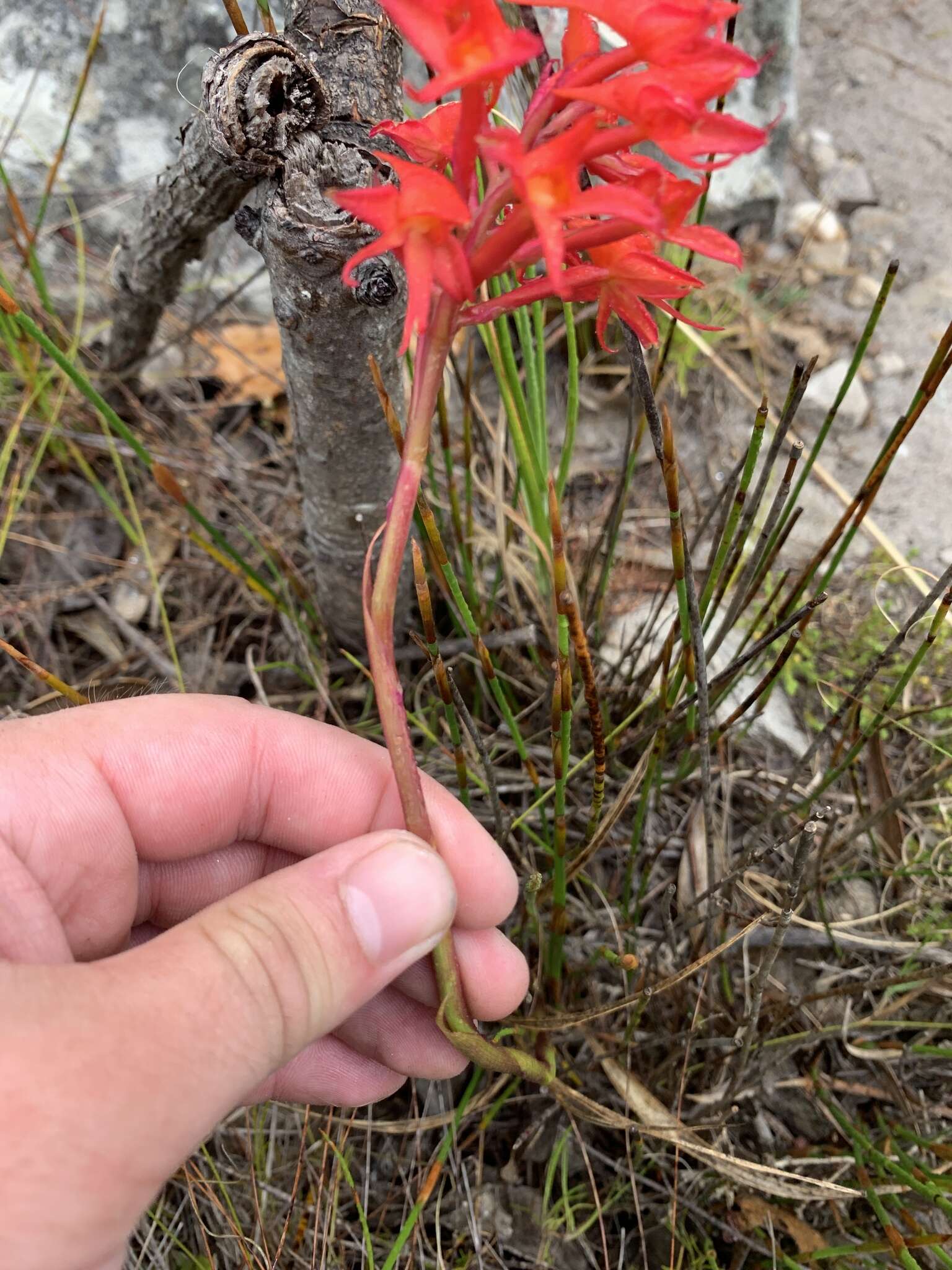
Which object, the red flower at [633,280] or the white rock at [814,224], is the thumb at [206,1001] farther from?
the white rock at [814,224]

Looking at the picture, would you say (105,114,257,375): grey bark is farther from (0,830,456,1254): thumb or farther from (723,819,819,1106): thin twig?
(723,819,819,1106): thin twig

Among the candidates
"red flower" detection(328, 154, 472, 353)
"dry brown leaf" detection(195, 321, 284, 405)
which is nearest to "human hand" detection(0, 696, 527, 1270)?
"red flower" detection(328, 154, 472, 353)

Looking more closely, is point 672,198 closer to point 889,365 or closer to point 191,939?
point 191,939

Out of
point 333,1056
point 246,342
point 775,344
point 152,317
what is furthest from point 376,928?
point 775,344

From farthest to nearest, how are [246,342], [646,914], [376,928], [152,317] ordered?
[246,342] < [152,317] < [646,914] < [376,928]

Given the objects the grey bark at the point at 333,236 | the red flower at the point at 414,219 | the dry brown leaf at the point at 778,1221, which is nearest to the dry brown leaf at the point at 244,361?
the grey bark at the point at 333,236

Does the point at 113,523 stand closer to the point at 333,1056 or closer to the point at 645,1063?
the point at 333,1056

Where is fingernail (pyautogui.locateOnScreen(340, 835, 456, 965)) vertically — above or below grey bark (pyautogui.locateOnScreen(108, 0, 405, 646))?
below

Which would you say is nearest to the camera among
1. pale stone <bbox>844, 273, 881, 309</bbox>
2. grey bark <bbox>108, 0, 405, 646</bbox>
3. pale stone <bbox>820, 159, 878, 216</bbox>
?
grey bark <bbox>108, 0, 405, 646</bbox>

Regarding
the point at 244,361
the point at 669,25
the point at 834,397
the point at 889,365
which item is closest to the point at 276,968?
the point at 669,25
